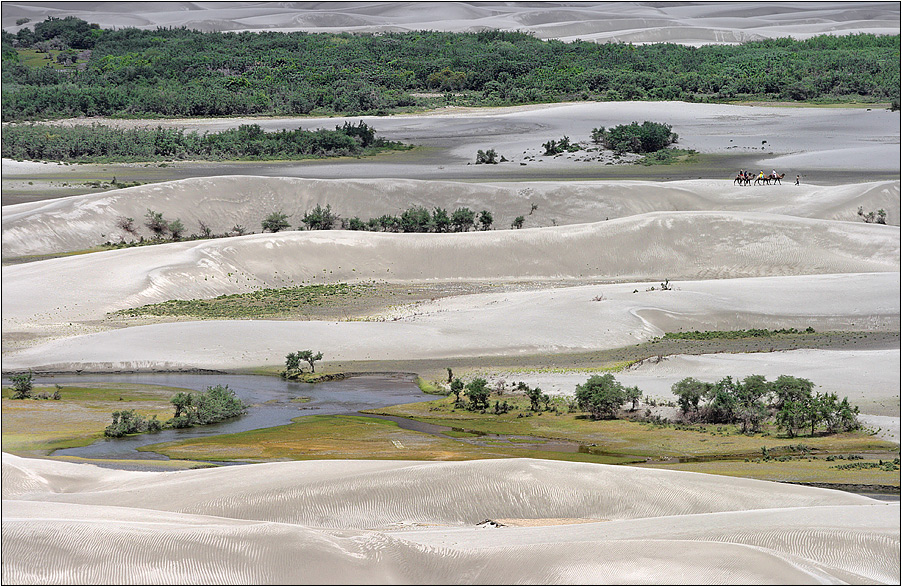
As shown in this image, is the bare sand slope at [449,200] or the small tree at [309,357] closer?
the small tree at [309,357]

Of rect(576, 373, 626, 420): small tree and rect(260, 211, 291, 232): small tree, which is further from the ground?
rect(260, 211, 291, 232): small tree

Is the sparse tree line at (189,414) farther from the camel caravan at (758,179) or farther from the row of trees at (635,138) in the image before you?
the row of trees at (635,138)

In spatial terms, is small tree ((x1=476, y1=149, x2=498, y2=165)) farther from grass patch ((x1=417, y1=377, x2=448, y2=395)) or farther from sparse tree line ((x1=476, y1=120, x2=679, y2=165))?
grass patch ((x1=417, y1=377, x2=448, y2=395))

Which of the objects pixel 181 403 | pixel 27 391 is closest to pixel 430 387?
pixel 181 403

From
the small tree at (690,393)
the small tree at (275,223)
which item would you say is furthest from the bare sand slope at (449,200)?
the small tree at (690,393)

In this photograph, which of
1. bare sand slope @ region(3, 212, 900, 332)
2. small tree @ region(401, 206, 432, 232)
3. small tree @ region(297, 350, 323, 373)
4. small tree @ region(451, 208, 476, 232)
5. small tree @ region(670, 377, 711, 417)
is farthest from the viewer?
small tree @ region(451, 208, 476, 232)

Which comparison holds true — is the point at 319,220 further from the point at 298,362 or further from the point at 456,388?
the point at 456,388

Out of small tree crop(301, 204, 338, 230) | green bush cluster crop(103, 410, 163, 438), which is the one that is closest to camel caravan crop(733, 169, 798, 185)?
small tree crop(301, 204, 338, 230)
